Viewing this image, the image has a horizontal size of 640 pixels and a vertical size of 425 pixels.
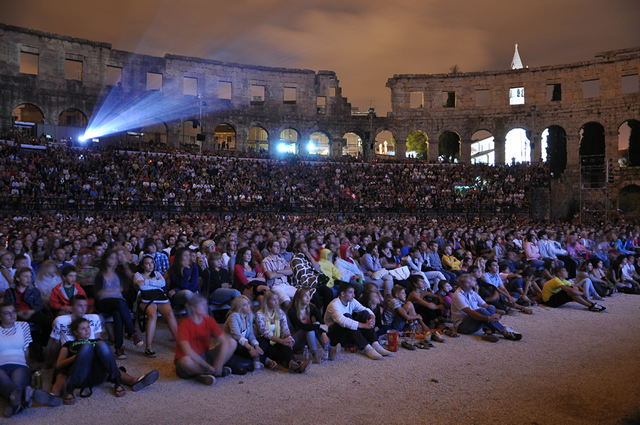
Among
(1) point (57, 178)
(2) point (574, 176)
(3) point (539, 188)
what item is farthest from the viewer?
(2) point (574, 176)

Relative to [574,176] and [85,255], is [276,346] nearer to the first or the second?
[85,255]

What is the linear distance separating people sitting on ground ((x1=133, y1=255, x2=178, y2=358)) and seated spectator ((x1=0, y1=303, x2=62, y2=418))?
155cm

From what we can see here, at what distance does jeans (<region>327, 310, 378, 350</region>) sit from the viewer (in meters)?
6.73

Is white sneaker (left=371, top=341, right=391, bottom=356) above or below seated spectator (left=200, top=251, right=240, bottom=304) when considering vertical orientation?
below

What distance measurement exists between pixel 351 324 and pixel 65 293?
12.4ft

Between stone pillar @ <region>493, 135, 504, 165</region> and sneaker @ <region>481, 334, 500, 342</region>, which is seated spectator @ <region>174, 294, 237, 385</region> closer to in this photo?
sneaker @ <region>481, 334, 500, 342</region>

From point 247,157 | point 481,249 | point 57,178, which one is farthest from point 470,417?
point 247,157

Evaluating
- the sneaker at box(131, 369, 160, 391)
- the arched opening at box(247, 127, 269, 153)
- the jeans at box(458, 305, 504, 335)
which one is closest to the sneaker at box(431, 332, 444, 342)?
the jeans at box(458, 305, 504, 335)

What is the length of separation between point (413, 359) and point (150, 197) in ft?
71.9

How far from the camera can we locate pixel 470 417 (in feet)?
15.5

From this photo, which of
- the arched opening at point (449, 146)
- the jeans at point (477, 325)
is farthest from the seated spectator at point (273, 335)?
the arched opening at point (449, 146)

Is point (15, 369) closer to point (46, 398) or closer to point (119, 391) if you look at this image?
point (46, 398)

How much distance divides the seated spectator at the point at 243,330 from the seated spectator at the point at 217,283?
146 centimetres

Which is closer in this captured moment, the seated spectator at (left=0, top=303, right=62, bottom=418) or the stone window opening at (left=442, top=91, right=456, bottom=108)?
the seated spectator at (left=0, top=303, right=62, bottom=418)
